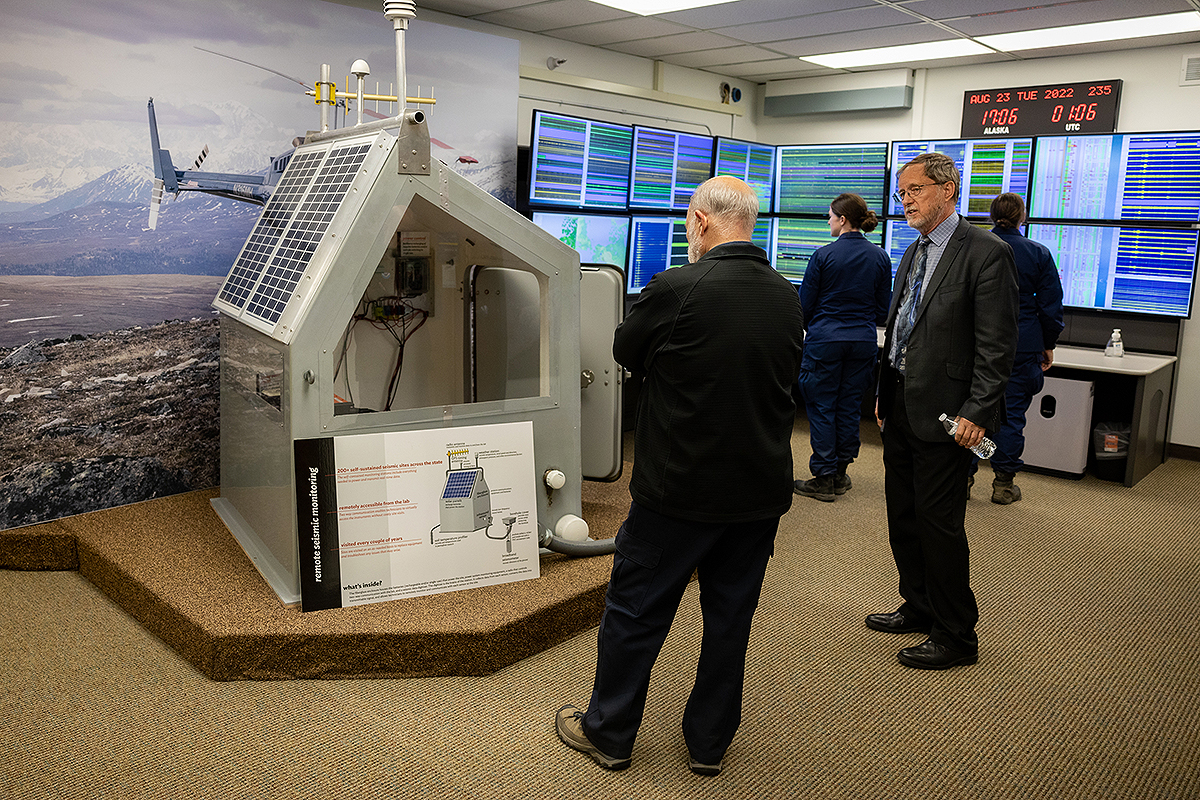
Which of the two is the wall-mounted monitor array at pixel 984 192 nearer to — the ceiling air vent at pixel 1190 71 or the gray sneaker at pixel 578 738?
the ceiling air vent at pixel 1190 71

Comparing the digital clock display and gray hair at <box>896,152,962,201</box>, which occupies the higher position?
the digital clock display

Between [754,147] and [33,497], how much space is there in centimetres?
508

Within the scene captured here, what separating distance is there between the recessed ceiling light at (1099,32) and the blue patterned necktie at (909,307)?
3.02 m

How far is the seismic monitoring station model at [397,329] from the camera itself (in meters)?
2.72

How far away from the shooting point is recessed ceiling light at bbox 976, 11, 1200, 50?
4797 mm

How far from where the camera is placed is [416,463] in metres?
2.88

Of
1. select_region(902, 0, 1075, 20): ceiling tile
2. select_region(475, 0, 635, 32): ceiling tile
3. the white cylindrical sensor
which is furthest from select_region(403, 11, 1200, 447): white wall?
the white cylindrical sensor

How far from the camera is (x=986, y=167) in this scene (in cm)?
588

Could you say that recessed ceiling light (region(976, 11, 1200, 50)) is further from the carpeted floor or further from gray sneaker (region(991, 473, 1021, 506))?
the carpeted floor

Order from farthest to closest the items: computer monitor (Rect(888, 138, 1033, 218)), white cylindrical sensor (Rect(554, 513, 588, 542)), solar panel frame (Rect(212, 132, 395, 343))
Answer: computer monitor (Rect(888, 138, 1033, 218)), white cylindrical sensor (Rect(554, 513, 588, 542)), solar panel frame (Rect(212, 132, 395, 343))

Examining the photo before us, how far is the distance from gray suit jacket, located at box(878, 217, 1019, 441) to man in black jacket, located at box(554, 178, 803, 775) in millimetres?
737

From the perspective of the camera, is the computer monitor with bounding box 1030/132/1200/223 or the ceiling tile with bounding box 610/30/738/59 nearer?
the computer monitor with bounding box 1030/132/1200/223

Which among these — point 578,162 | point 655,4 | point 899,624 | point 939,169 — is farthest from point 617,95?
point 899,624

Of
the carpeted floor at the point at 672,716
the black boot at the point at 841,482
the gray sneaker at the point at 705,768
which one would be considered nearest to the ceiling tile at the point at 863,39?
the black boot at the point at 841,482
